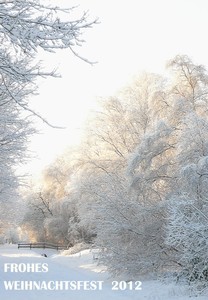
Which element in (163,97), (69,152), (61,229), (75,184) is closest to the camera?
(163,97)

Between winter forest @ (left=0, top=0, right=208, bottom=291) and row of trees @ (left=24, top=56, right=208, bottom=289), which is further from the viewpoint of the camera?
row of trees @ (left=24, top=56, right=208, bottom=289)

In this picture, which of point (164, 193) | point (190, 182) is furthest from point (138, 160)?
point (190, 182)

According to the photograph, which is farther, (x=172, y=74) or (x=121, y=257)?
(x=172, y=74)

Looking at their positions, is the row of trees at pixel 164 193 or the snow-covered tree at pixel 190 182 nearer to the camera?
the snow-covered tree at pixel 190 182

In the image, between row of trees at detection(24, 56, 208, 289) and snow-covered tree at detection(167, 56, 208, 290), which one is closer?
snow-covered tree at detection(167, 56, 208, 290)

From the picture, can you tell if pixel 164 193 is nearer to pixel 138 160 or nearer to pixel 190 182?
pixel 138 160

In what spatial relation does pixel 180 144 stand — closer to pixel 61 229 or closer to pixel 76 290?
pixel 76 290

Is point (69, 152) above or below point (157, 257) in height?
above

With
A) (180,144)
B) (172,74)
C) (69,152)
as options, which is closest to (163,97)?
(172,74)

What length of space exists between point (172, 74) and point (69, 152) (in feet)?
31.6

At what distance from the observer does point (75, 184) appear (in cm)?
2386

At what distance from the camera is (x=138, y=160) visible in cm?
1714

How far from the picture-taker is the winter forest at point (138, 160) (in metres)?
10.6

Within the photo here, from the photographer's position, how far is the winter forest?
10.6 m
